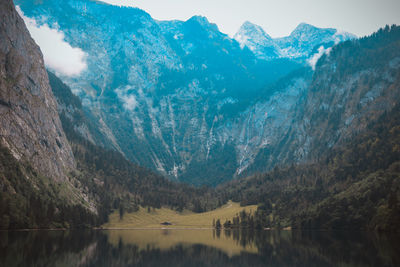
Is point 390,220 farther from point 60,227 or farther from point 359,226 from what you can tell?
point 60,227

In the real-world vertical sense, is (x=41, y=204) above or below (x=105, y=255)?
above

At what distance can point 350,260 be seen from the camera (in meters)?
70.5

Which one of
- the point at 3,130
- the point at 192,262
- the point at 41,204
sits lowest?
the point at 192,262

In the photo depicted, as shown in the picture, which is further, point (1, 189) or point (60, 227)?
point (60, 227)

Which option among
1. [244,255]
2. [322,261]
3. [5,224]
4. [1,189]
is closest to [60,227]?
[1,189]

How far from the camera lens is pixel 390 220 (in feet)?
491

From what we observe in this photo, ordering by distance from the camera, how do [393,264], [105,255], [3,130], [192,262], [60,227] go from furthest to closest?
[3,130] → [60,227] → [105,255] → [192,262] → [393,264]

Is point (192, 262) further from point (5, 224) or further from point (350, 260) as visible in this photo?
point (5, 224)

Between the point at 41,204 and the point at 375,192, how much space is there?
566 feet

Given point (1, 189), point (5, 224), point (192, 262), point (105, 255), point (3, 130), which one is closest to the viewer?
point (192, 262)

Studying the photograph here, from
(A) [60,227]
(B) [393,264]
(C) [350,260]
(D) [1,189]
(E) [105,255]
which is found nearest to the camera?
(B) [393,264]

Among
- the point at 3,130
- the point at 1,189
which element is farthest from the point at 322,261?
the point at 3,130

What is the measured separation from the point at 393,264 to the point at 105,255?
5748 centimetres

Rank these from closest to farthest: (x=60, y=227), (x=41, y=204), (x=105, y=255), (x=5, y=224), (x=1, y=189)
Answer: (x=105, y=255) → (x=5, y=224) → (x=1, y=189) → (x=41, y=204) → (x=60, y=227)
